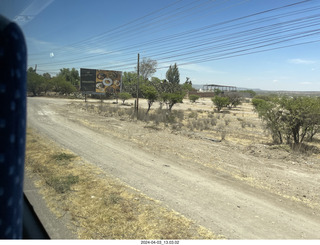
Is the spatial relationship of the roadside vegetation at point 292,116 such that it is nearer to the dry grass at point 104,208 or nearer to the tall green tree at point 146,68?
the dry grass at point 104,208

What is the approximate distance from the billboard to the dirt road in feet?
107

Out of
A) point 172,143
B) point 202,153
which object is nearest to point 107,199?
point 202,153

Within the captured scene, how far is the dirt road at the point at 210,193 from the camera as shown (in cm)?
423

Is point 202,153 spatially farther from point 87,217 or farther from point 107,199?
point 87,217

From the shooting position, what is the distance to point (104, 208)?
4418mm

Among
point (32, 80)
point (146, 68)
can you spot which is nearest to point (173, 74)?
point (146, 68)

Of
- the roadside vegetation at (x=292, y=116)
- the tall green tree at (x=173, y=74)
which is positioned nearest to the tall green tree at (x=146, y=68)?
the tall green tree at (x=173, y=74)

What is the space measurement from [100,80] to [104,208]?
39167mm

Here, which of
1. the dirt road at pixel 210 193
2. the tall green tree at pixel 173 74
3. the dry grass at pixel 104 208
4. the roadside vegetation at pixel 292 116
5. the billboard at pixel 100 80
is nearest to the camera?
the dry grass at pixel 104 208

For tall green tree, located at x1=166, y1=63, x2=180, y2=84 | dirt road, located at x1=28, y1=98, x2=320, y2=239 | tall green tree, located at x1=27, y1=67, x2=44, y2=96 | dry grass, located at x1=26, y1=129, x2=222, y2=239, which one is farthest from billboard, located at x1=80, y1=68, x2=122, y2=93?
tall green tree, located at x1=166, y1=63, x2=180, y2=84

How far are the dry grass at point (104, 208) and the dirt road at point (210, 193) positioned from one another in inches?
15.5

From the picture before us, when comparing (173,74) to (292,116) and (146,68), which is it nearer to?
(146,68)
